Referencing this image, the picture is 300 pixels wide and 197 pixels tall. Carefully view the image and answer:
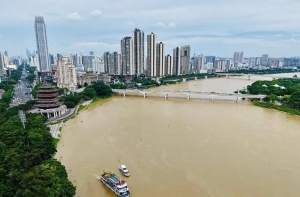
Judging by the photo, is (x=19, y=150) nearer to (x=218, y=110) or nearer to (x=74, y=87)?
(x=218, y=110)

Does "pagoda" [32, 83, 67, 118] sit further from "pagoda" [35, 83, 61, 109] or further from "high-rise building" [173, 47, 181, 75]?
"high-rise building" [173, 47, 181, 75]

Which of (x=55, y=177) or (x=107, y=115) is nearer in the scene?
(x=55, y=177)

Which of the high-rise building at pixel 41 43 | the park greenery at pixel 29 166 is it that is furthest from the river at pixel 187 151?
the high-rise building at pixel 41 43

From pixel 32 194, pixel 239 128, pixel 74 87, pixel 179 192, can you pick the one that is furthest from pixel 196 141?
pixel 74 87

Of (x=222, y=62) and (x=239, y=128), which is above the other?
(x=222, y=62)

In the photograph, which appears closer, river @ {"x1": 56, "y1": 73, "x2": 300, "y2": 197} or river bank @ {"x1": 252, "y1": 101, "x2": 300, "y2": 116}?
river @ {"x1": 56, "y1": 73, "x2": 300, "y2": 197}

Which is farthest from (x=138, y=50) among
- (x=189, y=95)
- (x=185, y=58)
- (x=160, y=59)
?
(x=189, y=95)

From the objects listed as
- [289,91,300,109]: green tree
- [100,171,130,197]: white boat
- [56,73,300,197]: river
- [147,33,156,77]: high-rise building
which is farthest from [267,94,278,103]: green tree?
[147,33,156,77]: high-rise building
